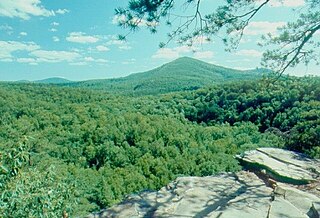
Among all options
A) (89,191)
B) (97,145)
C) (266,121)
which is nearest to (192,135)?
(266,121)

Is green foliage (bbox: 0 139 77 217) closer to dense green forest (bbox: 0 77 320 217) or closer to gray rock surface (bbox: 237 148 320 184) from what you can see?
gray rock surface (bbox: 237 148 320 184)

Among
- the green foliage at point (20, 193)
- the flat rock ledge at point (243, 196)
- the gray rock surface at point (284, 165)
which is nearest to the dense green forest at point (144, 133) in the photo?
the gray rock surface at point (284, 165)

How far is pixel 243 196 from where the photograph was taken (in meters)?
3.74

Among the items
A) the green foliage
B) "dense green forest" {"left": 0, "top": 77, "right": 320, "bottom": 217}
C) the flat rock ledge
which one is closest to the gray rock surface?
the flat rock ledge

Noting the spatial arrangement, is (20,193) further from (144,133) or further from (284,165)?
(144,133)

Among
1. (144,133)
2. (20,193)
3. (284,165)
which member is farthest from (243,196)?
(144,133)

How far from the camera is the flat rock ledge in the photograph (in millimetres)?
3297

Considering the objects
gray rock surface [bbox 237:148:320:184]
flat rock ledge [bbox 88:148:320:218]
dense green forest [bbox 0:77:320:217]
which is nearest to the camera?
flat rock ledge [bbox 88:148:320:218]

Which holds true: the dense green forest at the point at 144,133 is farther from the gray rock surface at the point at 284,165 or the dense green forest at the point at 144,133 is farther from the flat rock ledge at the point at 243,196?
the flat rock ledge at the point at 243,196

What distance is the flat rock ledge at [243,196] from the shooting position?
3297 millimetres

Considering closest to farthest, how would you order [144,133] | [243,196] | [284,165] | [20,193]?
[20,193] → [243,196] → [284,165] → [144,133]

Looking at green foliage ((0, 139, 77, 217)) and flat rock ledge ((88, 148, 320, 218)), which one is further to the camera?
flat rock ledge ((88, 148, 320, 218))

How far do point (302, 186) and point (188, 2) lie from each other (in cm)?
299

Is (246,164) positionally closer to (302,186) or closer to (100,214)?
(302,186)
